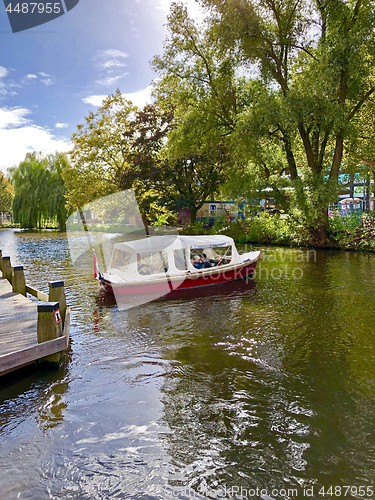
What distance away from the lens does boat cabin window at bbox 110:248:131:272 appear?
13.3 metres

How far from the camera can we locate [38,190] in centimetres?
4641

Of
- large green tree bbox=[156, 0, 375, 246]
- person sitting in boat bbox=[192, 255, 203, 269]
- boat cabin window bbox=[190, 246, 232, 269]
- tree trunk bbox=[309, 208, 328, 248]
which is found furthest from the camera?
tree trunk bbox=[309, 208, 328, 248]

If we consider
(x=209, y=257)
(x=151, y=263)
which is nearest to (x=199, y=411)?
(x=151, y=263)

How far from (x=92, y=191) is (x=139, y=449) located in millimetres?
37593

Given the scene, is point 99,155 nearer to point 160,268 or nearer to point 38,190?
point 38,190

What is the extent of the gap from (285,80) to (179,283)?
1606 centimetres

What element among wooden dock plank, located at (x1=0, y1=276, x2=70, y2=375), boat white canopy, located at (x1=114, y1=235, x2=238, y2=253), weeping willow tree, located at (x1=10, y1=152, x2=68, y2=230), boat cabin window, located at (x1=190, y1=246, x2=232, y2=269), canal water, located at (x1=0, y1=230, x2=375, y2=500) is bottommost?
canal water, located at (x1=0, y1=230, x2=375, y2=500)

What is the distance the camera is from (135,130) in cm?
3931

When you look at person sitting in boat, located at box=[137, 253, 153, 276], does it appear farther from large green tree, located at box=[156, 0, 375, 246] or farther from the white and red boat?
large green tree, located at box=[156, 0, 375, 246]

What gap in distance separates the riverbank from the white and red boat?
40.0 ft

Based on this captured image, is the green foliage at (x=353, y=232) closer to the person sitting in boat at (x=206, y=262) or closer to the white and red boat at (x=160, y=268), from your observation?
the white and red boat at (x=160, y=268)

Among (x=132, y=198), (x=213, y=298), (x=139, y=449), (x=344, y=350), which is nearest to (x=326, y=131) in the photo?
(x=213, y=298)

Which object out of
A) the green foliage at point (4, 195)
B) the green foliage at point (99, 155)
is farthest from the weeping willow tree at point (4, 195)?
the green foliage at point (99, 155)

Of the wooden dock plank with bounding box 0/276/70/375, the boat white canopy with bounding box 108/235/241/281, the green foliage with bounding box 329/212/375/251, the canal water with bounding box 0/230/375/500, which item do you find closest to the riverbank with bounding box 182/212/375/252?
the green foliage with bounding box 329/212/375/251
